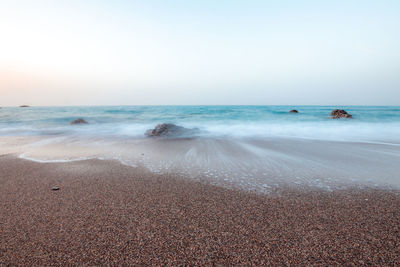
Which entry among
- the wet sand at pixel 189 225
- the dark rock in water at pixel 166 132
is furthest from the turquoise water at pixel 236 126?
the wet sand at pixel 189 225

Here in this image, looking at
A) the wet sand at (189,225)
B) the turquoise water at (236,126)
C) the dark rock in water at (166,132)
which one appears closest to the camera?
the wet sand at (189,225)

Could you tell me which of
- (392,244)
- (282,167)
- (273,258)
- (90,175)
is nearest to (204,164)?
(282,167)

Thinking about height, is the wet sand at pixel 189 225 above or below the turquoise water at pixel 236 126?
below

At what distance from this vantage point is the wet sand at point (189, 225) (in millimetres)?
1315

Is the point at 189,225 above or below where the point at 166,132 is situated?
below

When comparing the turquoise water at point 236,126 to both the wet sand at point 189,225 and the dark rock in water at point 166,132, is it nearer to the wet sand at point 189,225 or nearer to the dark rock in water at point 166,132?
the dark rock in water at point 166,132

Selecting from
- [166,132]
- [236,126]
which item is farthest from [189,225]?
[236,126]

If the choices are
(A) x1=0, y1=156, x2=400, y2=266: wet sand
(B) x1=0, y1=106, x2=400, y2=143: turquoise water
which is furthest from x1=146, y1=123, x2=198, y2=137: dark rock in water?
(A) x1=0, y1=156, x2=400, y2=266: wet sand

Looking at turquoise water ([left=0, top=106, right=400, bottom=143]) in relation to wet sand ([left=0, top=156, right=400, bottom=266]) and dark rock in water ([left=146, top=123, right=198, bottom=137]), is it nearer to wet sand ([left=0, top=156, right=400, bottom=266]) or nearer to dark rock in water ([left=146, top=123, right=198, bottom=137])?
dark rock in water ([left=146, top=123, right=198, bottom=137])

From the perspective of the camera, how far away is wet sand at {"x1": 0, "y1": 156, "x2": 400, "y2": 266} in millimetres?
1315

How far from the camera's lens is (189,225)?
65.4 inches

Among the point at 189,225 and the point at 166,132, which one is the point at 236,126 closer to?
the point at 166,132

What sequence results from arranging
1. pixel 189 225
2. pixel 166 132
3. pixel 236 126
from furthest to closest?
pixel 236 126, pixel 166 132, pixel 189 225

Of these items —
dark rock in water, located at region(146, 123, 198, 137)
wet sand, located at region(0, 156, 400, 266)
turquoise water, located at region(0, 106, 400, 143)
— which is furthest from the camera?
turquoise water, located at region(0, 106, 400, 143)
